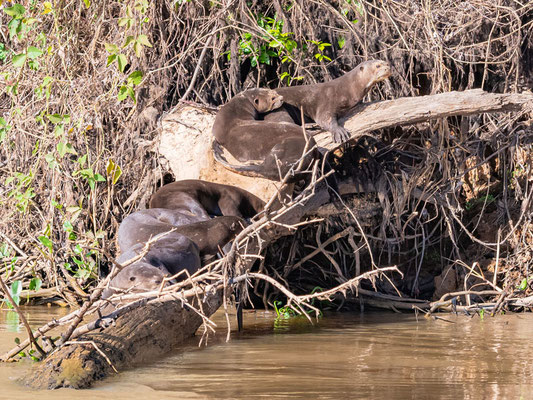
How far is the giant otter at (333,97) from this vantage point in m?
5.88

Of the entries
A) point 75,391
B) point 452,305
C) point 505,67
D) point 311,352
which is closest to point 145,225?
point 311,352

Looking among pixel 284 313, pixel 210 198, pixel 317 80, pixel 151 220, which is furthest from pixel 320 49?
→ pixel 151 220

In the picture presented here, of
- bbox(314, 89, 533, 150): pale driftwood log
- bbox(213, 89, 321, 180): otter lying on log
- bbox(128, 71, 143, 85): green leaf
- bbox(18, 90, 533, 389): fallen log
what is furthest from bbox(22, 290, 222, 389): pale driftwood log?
bbox(314, 89, 533, 150): pale driftwood log

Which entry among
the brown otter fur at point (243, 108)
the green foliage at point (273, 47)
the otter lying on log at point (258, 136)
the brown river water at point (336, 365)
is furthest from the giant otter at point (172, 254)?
the green foliage at point (273, 47)

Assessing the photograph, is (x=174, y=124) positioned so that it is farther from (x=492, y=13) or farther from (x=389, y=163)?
(x=492, y=13)

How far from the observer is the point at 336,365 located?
391 centimetres

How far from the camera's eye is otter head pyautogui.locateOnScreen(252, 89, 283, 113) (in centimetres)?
598

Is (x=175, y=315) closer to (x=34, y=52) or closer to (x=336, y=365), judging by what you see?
(x=336, y=365)

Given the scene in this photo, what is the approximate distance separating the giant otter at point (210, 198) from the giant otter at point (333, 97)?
0.77 meters

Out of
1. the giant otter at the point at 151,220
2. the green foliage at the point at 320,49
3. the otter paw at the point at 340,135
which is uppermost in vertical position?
the green foliage at the point at 320,49

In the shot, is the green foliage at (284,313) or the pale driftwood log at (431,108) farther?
the green foliage at (284,313)

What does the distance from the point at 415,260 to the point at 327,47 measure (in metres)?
1.93

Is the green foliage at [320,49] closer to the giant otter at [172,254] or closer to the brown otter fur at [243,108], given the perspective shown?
the brown otter fur at [243,108]

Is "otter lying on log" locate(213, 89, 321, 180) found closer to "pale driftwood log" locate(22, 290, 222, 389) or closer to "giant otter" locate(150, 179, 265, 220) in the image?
"giant otter" locate(150, 179, 265, 220)
